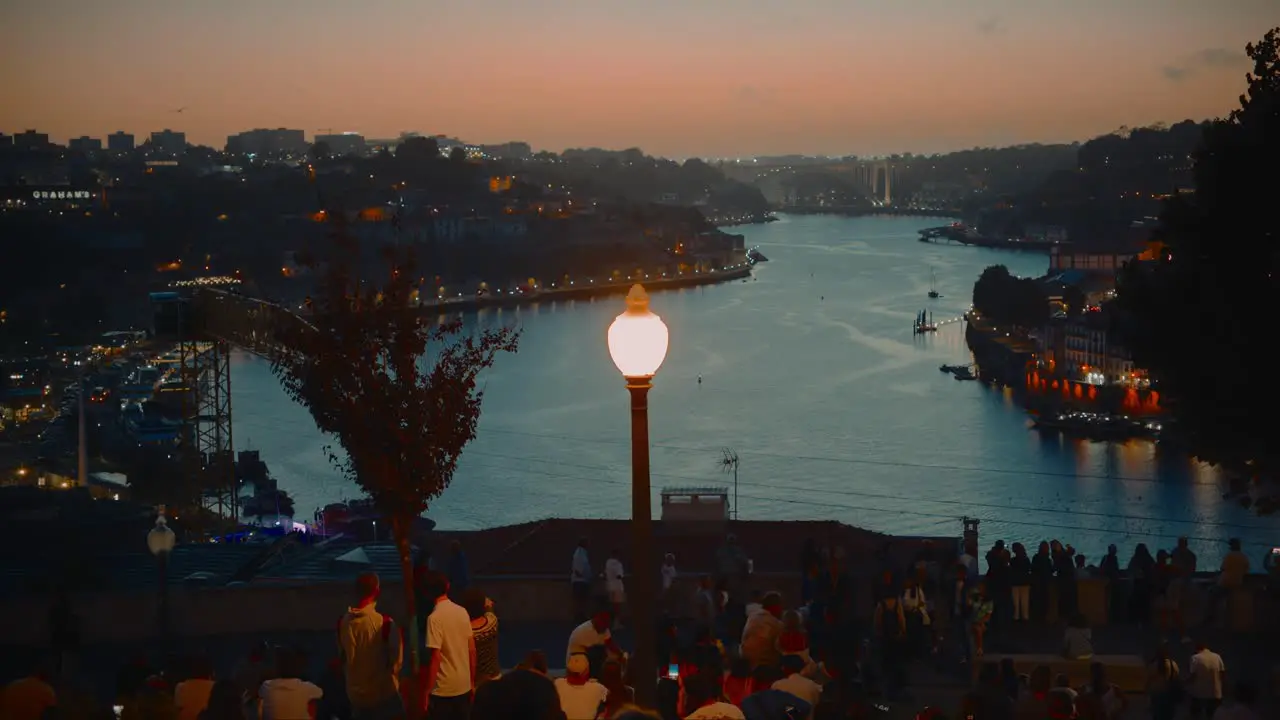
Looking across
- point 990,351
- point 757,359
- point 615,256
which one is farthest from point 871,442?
point 615,256

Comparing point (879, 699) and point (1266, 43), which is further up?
point (1266, 43)

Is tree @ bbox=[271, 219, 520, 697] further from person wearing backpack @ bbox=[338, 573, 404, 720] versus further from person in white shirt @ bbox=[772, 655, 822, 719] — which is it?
person in white shirt @ bbox=[772, 655, 822, 719]

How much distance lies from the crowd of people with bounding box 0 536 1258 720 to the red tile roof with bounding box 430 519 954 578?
2.68 feet

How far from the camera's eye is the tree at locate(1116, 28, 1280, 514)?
2.79m

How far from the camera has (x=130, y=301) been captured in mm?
26578

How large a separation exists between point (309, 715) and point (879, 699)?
99 cm

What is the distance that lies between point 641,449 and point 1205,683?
1041 mm

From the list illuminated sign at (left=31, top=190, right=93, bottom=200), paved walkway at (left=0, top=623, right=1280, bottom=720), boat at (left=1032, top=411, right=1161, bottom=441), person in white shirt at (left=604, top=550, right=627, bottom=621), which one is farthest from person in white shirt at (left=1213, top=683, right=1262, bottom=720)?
illuminated sign at (left=31, top=190, right=93, bottom=200)

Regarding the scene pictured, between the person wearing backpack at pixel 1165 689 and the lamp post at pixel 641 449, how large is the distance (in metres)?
0.95

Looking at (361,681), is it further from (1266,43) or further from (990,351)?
(990,351)

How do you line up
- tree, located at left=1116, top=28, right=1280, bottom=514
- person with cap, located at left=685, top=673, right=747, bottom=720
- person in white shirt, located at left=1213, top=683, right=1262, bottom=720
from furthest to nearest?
tree, located at left=1116, top=28, right=1280, bottom=514
person in white shirt, located at left=1213, top=683, right=1262, bottom=720
person with cap, located at left=685, top=673, right=747, bottom=720

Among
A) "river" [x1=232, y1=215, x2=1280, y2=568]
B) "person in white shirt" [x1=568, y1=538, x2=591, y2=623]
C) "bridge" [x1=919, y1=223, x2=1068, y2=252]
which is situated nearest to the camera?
"person in white shirt" [x1=568, y1=538, x2=591, y2=623]

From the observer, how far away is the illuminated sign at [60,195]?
3778 centimetres

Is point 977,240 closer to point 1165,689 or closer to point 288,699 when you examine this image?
Result: point 1165,689
